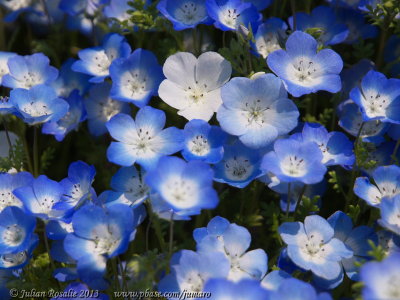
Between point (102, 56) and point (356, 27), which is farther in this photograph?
point (356, 27)

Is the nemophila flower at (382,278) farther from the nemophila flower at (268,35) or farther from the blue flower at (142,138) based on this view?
the nemophila flower at (268,35)

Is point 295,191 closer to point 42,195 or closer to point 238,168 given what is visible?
point 238,168

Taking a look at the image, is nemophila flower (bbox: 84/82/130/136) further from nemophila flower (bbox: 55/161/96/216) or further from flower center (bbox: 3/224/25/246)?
flower center (bbox: 3/224/25/246)

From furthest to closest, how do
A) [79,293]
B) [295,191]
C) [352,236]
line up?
[295,191] → [352,236] → [79,293]

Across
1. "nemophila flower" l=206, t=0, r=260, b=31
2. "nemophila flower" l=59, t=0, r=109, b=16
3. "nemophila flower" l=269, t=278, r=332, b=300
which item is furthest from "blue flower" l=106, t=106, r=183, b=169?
"nemophila flower" l=59, t=0, r=109, b=16

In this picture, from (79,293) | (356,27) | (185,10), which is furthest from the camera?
(356,27)

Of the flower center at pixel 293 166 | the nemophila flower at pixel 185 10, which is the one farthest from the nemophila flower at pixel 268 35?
the flower center at pixel 293 166

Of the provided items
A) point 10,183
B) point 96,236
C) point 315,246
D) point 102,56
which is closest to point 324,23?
point 102,56
